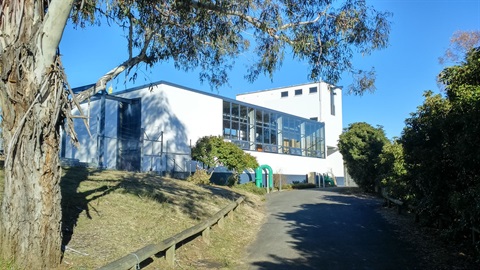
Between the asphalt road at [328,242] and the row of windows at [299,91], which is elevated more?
the row of windows at [299,91]

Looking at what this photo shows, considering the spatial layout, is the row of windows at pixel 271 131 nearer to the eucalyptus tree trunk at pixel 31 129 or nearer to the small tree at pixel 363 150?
the small tree at pixel 363 150

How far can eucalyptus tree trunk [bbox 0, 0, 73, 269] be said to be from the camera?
5.64 m

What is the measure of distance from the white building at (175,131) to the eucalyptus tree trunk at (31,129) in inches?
417

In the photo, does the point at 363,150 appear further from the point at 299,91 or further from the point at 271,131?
the point at 299,91

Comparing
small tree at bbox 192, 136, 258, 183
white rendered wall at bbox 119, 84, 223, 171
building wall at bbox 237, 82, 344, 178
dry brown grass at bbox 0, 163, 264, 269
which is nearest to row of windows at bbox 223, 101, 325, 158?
building wall at bbox 237, 82, 344, 178

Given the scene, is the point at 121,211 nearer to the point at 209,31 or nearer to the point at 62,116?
the point at 62,116

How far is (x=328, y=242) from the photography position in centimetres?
1066

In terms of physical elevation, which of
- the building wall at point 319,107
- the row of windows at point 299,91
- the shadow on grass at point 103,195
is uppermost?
the row of windows at point 299,91

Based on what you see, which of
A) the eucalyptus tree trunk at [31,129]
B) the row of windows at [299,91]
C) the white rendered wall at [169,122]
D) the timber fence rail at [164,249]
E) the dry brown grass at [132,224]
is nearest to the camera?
the eucalyptus tree trunk at [31,129]

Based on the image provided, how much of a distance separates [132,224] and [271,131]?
28.5 metres

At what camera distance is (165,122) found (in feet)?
88.8

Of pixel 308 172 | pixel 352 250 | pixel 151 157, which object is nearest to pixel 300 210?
pixel 352 250

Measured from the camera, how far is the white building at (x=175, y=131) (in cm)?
2517

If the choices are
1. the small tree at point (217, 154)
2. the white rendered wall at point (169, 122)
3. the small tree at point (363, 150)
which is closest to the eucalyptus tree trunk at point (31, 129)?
the small tree at point (217, 154)
